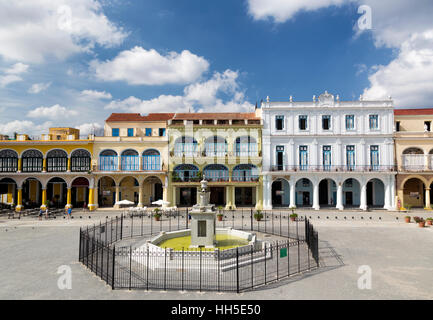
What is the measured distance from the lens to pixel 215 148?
40.9 m

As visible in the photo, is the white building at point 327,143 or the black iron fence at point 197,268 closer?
the black iron fence at point 197,268

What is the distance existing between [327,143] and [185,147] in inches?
796

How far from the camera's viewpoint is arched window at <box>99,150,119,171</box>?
4091 cm

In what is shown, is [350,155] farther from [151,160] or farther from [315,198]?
[151,160]

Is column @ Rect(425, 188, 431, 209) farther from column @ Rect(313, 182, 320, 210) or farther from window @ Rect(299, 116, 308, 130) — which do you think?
window @ Rect(299, 116, 308, 130)

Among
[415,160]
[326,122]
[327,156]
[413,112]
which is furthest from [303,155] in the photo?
[413,112]

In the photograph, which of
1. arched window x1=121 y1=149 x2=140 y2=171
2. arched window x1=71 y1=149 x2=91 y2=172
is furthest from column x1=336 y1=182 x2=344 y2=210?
arched window x1=71 y1=149 x2=91 y2=172

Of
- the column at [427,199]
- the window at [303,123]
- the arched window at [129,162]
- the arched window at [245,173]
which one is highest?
the window at [303,123]

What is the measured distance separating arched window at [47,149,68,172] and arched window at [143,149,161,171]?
11411 mm

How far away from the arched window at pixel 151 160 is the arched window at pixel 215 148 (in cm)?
716

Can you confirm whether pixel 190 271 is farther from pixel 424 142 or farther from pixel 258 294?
pixel 424 142

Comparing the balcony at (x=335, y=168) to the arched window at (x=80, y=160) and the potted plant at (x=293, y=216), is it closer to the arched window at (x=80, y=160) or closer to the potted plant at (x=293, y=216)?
the potted plant at (x=293, y=216)

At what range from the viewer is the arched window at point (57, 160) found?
41094 millimetres

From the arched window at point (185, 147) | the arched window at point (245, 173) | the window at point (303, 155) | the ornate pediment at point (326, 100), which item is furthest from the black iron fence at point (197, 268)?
the ornate pediment at point (326, 100)
